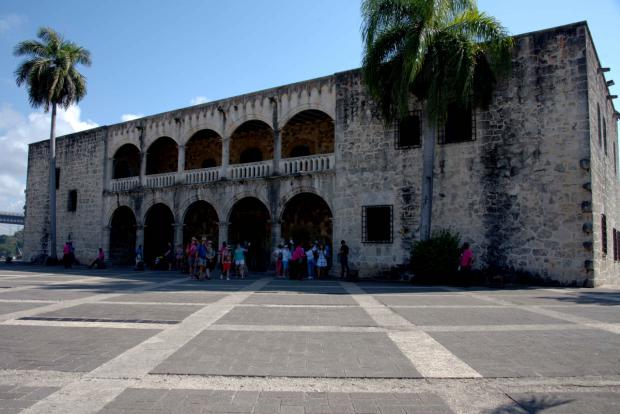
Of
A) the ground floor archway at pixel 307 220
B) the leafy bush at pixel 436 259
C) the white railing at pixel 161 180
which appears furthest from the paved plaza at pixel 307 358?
the white railing at pixel 161 180

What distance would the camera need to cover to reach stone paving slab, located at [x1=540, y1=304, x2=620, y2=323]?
24.3ft

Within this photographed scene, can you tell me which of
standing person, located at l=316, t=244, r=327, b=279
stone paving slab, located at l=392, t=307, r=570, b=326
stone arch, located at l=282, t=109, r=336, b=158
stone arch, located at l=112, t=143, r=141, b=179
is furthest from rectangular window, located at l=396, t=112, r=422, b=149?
stone arch, located at l=112, t=143, r=141, b=179

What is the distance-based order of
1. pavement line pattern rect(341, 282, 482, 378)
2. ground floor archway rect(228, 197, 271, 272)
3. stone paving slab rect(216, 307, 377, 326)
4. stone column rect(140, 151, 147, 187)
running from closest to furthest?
pavement line pattern rect(341, 282, 482, 378) → stone paving slab rect(216, 307, 377, 326) → ground floor archway rect(228, 197, 271, 272) → stone column rect(140, 151, 147, 187)

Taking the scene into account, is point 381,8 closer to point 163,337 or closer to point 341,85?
point 341,85

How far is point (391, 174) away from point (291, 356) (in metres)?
12.5

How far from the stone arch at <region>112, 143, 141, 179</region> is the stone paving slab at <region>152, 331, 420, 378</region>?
22394 millimetres

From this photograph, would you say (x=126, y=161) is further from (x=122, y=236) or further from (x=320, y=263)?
(x=320, y=263)

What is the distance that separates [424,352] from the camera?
5.11 m

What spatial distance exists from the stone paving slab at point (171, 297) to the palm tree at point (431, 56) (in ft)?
25.0

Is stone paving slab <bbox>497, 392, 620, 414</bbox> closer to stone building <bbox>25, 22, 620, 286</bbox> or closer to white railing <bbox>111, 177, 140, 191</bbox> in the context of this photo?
stone building <bbox>25, 22, 620, 286</bbox>

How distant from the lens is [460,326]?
262 inches

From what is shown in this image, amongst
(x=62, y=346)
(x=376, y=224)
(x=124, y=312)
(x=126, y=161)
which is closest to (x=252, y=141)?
(x=126, y=161)

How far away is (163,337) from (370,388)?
310cm

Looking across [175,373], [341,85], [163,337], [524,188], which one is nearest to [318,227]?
[341,85]
